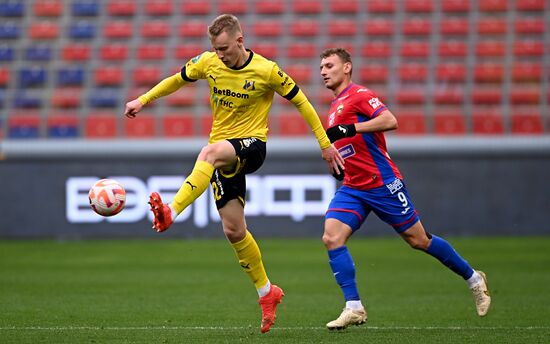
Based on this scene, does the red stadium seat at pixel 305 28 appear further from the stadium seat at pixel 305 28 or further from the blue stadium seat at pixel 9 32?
the blue stadium seat at pixel 9 32

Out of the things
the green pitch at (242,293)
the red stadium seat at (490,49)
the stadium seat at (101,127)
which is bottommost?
the green pitch at (242,293)

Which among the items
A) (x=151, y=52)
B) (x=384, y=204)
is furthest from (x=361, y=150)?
(x=151, y=52)

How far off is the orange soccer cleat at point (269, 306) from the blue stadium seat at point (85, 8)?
16.1 metres

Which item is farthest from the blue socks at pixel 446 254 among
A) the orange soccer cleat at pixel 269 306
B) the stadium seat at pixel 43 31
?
the stadium seat at pixel 43 31

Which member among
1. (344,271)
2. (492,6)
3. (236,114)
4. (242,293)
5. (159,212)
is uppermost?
(492,6)

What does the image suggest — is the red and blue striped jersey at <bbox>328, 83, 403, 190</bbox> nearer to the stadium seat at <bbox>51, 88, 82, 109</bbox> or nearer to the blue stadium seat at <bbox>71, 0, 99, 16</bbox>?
the stadium seat at <bbox>51, 88, 82, 109</bbox>

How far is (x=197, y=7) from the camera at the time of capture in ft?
73.6

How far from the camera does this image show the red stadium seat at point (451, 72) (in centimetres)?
2083

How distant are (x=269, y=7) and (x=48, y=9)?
17.2 feet

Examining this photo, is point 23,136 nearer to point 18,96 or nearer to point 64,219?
point 18,96

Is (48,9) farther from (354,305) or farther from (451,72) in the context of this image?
(354,305)

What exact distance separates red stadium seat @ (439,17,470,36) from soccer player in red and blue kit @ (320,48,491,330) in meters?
14.4

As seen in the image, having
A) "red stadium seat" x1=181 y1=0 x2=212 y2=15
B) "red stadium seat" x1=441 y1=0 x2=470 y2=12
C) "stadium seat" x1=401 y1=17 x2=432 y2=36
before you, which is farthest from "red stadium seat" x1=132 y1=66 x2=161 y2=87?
"red stadium seat" x1=441 y1=0 x2=470 y2=12

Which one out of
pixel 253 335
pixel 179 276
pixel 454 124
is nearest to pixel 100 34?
pixel 454 124
